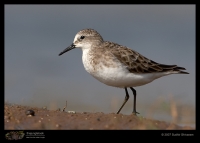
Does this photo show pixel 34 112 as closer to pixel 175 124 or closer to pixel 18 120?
pixel 18 120

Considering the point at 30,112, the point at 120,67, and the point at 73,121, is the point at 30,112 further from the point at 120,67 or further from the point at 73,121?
the point at 120,67

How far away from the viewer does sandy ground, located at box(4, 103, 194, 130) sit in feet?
24.3

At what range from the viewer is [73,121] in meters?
7.81

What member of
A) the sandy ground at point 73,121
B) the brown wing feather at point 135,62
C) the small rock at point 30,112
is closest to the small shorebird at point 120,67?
the brown wing feather at point 135,62

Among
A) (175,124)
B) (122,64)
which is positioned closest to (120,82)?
(122,64)

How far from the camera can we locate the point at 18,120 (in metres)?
7.73

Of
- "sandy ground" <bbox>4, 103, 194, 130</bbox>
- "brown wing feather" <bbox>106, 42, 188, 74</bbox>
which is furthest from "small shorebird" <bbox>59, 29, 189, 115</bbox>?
"sandy ground" <bbox>4, 103, 194, 130</bbox>

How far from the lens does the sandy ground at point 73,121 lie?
742 cm

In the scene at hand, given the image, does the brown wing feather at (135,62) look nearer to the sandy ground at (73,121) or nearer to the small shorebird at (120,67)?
the small shorebird at (120,67)

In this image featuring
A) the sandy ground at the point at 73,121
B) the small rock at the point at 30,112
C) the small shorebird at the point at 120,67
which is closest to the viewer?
the sandy ground at the point at 73,121

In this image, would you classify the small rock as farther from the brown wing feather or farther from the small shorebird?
the brown wing feather

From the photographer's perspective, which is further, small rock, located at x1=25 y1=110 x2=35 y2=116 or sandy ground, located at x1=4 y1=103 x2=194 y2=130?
small rock, located at x1=25 y1=110 x2=35 y2=116
